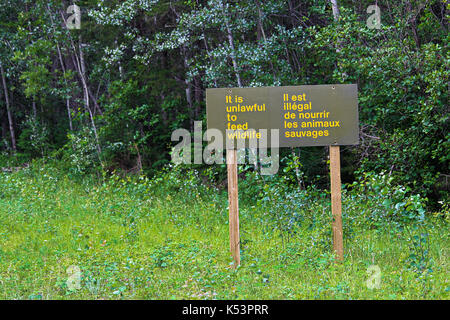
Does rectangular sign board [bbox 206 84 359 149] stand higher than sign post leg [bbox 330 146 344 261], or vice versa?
rectangular sign board [bbox 206 84 359 149]

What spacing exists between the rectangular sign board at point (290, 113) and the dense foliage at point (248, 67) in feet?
3.57

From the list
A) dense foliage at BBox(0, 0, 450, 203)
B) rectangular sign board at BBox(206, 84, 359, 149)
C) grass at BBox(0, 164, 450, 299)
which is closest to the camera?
grass at BBox(0, 164, 450, 299)

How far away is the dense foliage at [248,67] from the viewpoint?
1036cm

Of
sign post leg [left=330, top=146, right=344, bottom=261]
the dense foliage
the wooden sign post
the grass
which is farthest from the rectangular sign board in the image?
the grass

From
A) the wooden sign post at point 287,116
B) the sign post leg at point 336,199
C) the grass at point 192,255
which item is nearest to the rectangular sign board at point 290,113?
the wooden sign post at point 287,116

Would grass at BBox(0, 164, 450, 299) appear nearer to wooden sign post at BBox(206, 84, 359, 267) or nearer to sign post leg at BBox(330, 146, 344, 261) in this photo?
sign post leg at BBox(330, 146, 344, 261)

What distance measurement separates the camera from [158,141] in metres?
17.4

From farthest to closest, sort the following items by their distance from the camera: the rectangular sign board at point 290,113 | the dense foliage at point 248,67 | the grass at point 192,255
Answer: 1. the dense foliage at point 248,67
2. the rectangular sign board at point 290,113
3. the grass at point 192,255

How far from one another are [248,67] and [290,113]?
6.86 metres

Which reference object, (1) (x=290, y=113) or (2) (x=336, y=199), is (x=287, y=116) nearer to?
(1) (x=290, y=113)

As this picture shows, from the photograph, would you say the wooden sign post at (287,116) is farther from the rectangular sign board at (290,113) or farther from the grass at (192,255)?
the grass at (192,255)

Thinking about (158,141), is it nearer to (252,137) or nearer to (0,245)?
(0,245)

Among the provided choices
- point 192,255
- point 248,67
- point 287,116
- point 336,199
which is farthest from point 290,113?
point 248,67

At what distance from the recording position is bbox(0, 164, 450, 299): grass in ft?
19.0
